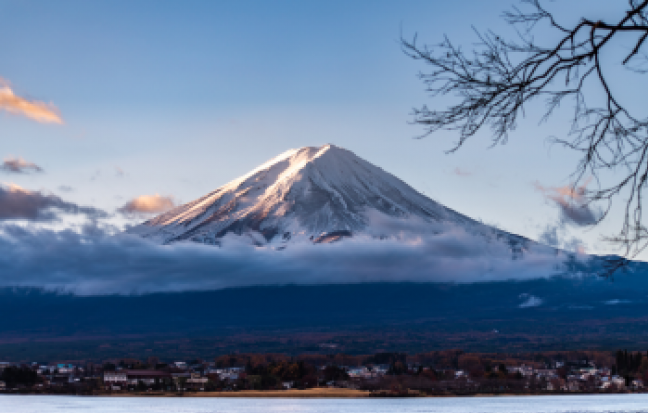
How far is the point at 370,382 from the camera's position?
8644 centimetres

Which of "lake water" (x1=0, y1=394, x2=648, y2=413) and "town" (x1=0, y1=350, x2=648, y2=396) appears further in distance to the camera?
"town" (x1=0, y1=350, x2=648, y2=396)

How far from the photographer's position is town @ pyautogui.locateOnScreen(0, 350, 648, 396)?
271ft

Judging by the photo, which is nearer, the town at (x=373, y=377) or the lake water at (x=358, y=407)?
the lake water at (x=358, y=407)

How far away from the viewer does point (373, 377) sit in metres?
89.6

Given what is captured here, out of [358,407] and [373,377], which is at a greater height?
[358,407]

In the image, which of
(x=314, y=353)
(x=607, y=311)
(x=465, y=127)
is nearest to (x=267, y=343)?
(x=314, y=353)

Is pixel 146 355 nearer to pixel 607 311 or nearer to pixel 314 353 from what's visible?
pixel 314 353

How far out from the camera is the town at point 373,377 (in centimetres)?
8256

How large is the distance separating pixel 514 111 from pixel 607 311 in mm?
182640

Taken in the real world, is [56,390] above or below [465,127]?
below

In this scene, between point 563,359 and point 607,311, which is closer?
point 563,359

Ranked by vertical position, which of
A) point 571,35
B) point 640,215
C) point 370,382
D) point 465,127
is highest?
point 571,35

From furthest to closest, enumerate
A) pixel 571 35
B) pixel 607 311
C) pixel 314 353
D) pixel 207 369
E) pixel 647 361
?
pixel 607 311 < pixel 314 353 < pixel 207 369 < pixel 647 361 < pixel 571 35

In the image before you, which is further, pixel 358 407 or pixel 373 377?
pixel 373 377
